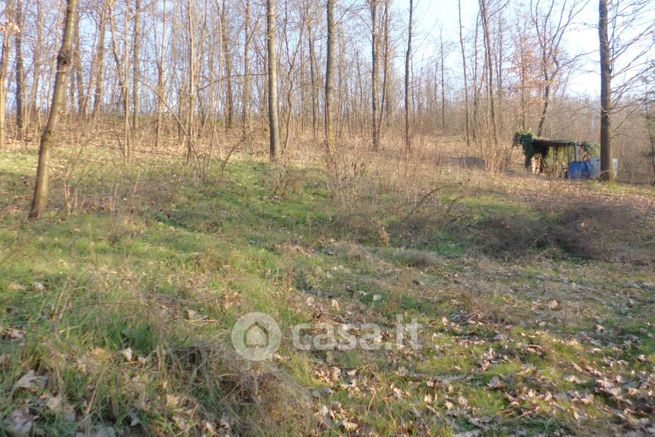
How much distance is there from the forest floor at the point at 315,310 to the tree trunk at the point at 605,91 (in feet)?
26.8

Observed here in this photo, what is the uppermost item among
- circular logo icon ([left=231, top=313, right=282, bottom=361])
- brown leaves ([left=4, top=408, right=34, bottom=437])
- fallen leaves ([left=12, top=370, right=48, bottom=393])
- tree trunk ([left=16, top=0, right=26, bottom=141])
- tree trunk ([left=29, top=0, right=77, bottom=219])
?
tree trunk ([left=16, top=0, right=26, bottom=141])

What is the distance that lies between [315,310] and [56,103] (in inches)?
206

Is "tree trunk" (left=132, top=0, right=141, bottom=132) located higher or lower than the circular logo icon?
higher

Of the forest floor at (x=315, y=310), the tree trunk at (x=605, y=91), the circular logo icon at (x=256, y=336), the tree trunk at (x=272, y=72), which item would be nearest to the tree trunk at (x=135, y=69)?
the tree trunk at (x=272, y=72)

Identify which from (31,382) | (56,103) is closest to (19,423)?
(31,382)

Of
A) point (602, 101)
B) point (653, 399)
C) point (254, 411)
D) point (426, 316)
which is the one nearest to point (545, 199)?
point (602, 101)

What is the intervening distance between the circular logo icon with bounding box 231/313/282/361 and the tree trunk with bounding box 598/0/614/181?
58.6 feet

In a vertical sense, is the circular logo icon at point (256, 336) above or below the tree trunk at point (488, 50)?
below

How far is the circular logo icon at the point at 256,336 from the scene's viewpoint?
452cm

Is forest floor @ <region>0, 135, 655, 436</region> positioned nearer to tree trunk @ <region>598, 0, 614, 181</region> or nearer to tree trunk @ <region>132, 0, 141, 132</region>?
tree trunk @ <region>132, 0, 141, 132</region>

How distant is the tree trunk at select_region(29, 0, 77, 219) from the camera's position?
752cm

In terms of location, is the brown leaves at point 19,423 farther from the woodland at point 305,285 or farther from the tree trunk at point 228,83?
the tree trunk at point 228,83

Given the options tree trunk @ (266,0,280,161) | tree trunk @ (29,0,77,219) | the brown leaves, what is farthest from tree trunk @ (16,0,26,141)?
the brown leaves

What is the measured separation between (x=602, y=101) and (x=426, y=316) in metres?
17.2
